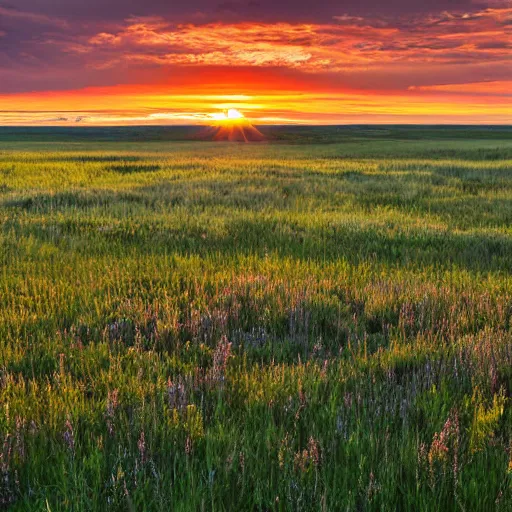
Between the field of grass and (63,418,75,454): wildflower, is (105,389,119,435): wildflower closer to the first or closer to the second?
the field of grass

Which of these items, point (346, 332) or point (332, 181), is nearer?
point (346, 332)

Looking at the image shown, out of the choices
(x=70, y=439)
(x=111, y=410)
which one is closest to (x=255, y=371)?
(x=111, y=410)

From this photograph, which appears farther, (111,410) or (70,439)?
(111,410)

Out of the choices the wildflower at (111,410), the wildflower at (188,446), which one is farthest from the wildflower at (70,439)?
the wildflower at (188,446)

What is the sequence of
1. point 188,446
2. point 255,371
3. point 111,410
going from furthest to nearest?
point 255,371 < point 111,410 < point 188,446

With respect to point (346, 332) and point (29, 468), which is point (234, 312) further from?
point (29, 468)

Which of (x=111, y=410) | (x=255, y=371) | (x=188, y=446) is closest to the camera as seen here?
(x=188, y=446)

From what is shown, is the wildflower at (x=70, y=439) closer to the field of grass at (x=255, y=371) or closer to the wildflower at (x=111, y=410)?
the field of grass at (x=255, y=371)

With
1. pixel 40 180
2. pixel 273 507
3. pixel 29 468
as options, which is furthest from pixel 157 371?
pixel 40 180

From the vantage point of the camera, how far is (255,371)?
3730 mm

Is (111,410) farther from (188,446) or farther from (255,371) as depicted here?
(255,371)

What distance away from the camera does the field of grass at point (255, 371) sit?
2383 mm

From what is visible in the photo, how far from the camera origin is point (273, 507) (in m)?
2.14

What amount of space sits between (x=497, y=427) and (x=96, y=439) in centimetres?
230
